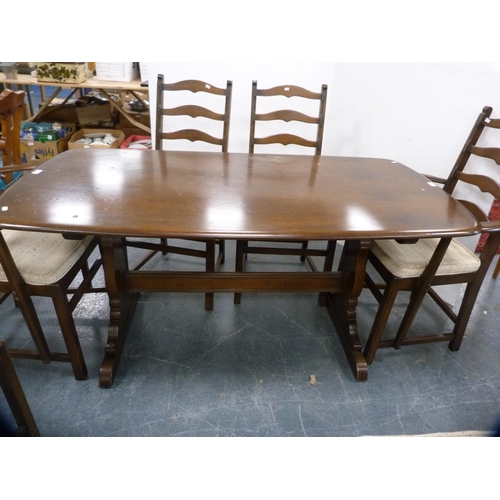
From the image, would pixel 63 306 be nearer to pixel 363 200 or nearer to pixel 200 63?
pixel 363 200

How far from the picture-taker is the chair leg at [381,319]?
5.37 feet

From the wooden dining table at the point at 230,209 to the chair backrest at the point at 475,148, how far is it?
354 millimetres

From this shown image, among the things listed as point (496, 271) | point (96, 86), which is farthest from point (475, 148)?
point (96, 86)

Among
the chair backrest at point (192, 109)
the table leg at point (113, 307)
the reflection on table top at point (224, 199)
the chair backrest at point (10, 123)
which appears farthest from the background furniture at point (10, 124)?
the table leg at point (113, 307)

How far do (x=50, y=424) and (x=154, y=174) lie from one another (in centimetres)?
114

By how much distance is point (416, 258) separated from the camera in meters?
1.62

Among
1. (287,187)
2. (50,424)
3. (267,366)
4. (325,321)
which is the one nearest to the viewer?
(50,424)

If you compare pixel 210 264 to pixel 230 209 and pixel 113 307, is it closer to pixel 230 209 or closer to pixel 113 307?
pixel 113 307

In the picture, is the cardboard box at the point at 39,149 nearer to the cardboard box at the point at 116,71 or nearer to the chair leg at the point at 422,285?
the cardboard box at the point at 116,71

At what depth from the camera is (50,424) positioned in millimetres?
1461

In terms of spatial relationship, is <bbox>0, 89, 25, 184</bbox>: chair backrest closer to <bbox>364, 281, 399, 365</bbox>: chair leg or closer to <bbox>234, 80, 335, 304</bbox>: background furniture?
<bbox>234, 80, 335, 304</bbox>: background furniture

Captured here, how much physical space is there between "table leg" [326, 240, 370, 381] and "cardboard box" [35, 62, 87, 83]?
328 centimetres
